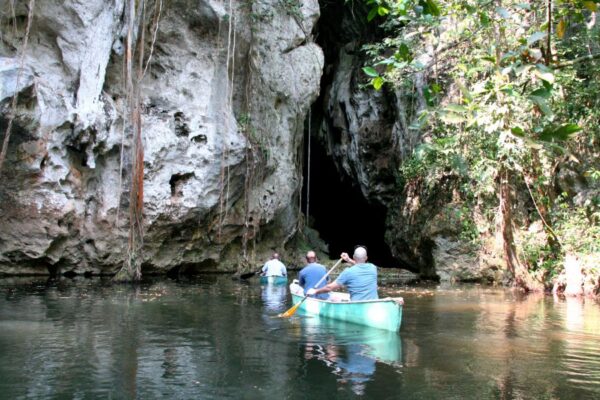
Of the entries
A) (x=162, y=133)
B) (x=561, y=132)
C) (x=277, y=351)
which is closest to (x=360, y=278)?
(x=277, y=351)

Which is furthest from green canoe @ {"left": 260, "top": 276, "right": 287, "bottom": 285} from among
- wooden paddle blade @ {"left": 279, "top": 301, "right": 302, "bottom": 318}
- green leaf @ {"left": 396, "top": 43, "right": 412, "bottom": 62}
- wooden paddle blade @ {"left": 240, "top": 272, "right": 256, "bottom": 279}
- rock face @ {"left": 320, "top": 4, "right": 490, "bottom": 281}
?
green leaf @ {"left": 396, "top": 43, "right": 412, "bottom": 62}

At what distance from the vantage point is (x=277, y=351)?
7129mm

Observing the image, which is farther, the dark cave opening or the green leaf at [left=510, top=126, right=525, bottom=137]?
the dark cave opening

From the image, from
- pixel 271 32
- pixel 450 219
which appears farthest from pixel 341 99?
pixel 450 219

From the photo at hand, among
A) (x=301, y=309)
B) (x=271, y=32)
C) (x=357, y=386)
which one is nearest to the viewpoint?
(x=357, y=386)

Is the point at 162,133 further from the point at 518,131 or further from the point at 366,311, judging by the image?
the point at 518,131

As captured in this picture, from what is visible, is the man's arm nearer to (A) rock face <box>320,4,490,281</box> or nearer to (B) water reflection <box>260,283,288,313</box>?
(B) water reflection <box>260,283,288,313</box>

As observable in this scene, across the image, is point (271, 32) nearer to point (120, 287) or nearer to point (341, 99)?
point (341, 99)

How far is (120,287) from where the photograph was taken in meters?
14.5

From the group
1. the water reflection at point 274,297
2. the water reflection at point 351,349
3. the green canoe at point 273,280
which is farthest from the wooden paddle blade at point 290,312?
the green canoe at point 273,280

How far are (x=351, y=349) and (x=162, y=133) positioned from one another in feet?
40.9

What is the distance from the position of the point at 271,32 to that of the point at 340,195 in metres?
10.8

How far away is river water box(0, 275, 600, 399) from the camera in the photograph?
537 cm

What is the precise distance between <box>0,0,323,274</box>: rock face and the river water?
4276 millimetres
